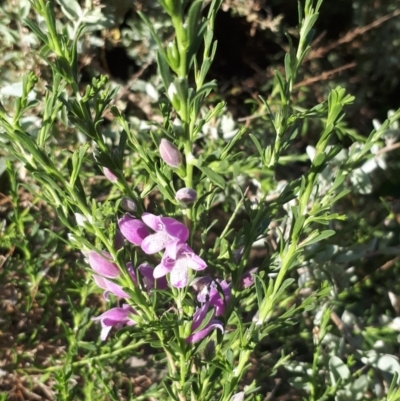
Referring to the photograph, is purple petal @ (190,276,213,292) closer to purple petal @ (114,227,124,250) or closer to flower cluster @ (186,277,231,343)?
flower cluster @ (186,277,231,343)

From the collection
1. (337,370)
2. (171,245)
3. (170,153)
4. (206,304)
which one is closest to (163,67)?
(170,153)

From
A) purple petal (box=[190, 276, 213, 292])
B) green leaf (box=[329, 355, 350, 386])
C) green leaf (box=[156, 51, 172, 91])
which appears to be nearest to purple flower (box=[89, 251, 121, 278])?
purple petal (box=[190, 276, 213, 292])

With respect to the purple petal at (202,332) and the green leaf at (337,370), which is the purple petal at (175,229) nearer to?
the purple petal at (202,332)

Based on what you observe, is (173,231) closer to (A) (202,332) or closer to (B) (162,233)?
(B) (162,233)

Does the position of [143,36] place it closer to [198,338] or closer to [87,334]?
[87,334]

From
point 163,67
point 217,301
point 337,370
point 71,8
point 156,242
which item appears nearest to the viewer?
point 163,67

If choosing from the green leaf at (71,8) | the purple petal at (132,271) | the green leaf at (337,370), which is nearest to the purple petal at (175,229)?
the purple petal at (132,271)
